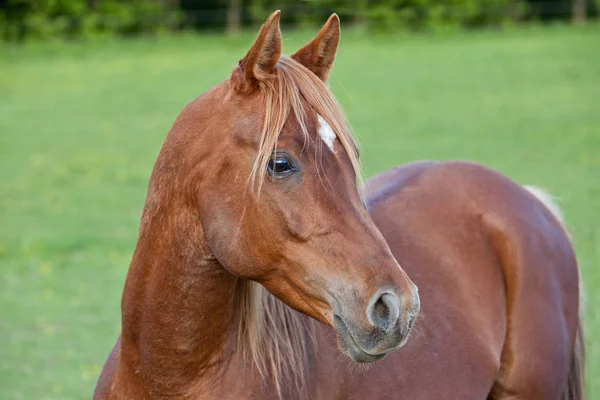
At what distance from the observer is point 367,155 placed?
39.8ft

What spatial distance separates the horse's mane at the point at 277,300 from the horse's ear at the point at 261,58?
0.03m

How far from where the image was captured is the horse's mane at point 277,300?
2506mm

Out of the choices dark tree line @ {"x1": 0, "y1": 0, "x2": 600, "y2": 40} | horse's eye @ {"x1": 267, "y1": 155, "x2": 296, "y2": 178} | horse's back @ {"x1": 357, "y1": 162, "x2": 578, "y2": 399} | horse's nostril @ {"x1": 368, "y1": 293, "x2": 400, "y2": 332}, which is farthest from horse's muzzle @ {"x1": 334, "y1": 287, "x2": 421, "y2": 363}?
dark tree line @ {"x1": 0, "y1": 0, "x2": 600, "y2": 40}

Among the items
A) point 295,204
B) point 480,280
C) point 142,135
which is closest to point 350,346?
point 295,204

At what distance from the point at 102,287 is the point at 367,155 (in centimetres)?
527

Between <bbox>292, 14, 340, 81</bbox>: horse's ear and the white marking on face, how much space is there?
0.25m

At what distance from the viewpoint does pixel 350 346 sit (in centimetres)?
240

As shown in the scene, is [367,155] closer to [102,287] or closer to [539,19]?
[102,287]

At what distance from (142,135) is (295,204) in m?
12.7

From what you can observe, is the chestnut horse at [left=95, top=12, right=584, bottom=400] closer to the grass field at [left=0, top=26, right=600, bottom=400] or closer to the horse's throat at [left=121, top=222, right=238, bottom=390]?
the horse's throat at [left=121, top=222, right=238, bottom=390]

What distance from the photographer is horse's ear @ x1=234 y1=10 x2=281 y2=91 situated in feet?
8.15

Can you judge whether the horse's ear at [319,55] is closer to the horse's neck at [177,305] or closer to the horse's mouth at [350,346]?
the horse's neck at [177,305]

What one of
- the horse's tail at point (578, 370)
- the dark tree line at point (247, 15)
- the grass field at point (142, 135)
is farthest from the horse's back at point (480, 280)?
the dark tree line at point (247, 15)

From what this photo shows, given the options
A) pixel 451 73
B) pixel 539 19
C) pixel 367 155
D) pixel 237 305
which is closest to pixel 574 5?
pixel 539 19
